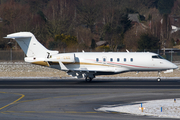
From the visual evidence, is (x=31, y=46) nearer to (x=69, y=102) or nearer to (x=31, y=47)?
(x=31, y=47)

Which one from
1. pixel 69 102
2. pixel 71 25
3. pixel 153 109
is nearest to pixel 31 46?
pixel 69 102

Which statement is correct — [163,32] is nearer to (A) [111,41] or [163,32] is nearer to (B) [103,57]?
(A) [111,41]

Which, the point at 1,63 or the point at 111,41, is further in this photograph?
the point at 111,41

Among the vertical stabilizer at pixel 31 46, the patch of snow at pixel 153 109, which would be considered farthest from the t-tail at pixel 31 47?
the patch of snow at pixel 153 109

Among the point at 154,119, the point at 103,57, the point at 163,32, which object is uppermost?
the point at 163,32

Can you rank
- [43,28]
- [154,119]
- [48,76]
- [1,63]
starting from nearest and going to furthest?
[154,119]
[48,76]
[1,63]
[43,28]

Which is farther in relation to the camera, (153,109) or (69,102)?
(69,102)

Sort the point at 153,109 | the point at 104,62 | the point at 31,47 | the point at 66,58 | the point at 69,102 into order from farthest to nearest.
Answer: the point at 31,47, the point at 104,62, the point at 66,58, the point at 69,102, the point at 153,109

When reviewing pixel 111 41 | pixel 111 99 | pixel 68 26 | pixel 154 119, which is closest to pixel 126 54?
pixel 111 99

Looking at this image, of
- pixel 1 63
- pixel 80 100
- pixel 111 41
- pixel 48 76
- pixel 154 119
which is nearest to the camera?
pixel 154 119

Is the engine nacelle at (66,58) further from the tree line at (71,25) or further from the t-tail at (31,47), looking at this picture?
the tree line at (71,25)

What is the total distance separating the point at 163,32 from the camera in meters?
81.9

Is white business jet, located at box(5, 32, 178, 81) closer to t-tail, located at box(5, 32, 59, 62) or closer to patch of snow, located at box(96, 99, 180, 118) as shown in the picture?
t-tail, located at box(5, 32, 59, 62)

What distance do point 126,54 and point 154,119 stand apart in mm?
18595
